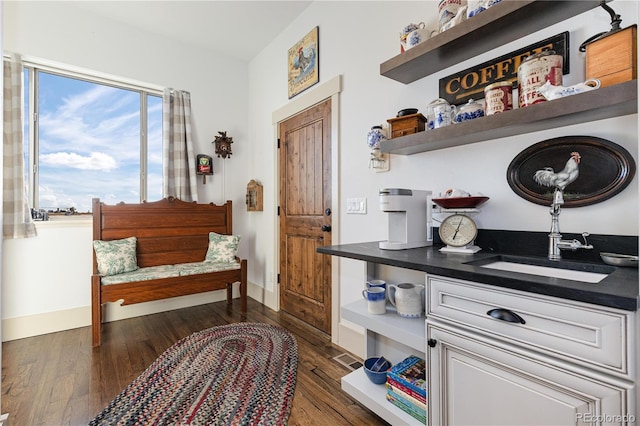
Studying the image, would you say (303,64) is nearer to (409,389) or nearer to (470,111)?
(470,111)

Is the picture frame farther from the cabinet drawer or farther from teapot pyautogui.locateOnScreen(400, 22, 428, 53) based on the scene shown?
the cabinet drawer

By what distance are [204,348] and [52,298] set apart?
5.57ft

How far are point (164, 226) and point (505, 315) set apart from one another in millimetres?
3240

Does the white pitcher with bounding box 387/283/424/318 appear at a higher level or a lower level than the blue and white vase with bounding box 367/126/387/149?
lower

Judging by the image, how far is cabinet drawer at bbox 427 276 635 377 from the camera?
2.51 feet

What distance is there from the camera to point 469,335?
1080 millimetres

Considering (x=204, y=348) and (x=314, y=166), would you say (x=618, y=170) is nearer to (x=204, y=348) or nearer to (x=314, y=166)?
(x=314, y=166)

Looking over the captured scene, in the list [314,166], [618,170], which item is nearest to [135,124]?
[314,166]

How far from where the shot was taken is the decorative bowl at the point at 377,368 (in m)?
1.60

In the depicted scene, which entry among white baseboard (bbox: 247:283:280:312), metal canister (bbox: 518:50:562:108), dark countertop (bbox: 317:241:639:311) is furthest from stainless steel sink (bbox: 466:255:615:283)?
white baseboard (bbox: 247:283:280:312)

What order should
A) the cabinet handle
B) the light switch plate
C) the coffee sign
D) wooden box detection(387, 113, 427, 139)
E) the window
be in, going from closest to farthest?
the cabinet handle, the coffee sign, wooden box detection(387, 113, 427, 139), the light switch plate, the window

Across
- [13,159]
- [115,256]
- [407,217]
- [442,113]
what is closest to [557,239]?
[407,217]

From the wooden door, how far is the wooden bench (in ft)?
1.97

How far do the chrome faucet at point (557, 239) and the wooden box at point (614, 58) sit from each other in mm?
438
